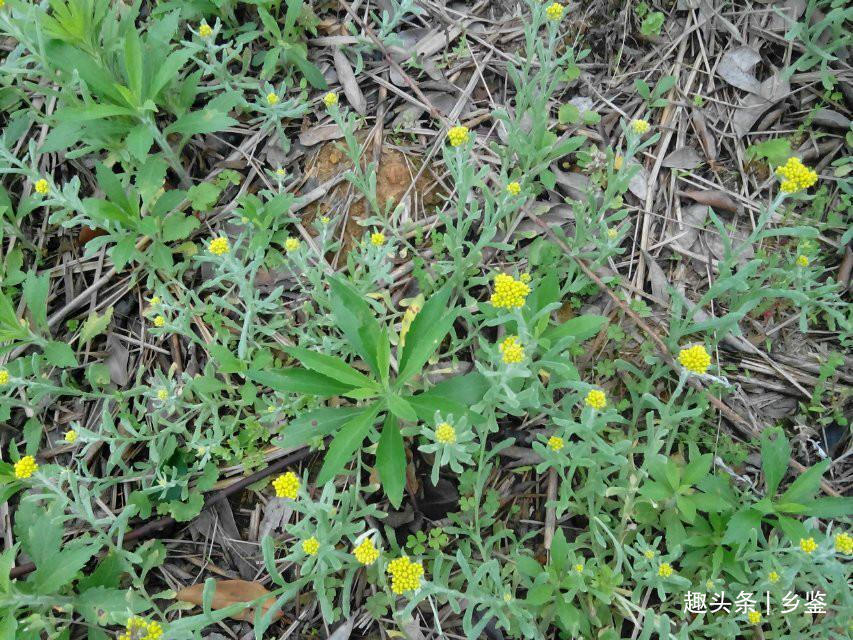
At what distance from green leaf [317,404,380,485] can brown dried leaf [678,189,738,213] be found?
2.19m

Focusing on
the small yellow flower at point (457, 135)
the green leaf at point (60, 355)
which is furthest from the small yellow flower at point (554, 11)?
the green leaf at point (60, 355)

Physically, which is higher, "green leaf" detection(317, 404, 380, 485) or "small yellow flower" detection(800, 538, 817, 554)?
"green leaf" detection(317, 404, 380, 485)

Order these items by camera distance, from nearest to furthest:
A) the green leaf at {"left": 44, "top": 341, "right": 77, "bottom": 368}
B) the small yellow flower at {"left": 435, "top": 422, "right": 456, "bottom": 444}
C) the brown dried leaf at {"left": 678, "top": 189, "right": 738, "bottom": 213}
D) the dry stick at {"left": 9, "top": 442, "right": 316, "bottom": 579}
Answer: the small yellow flower at {"left": 435, "top": 422, "right": 456, "bottom": 444}, the dry stick at {"left": 9, "top": 442, "right": 316, "bottom": 579}, the green leaf at {"left": 44, "top": 341, "right": 77, "bottom": 368}, the brown dried leaf at {"left": 678, "top": 189, "right": 738, "bottom": 213}

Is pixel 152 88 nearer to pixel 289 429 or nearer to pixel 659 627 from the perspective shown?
pixel 289 429

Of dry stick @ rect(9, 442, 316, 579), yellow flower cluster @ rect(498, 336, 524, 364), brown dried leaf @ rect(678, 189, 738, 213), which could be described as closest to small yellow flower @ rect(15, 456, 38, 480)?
dry stick @ rect(9, 442, 316, 579)

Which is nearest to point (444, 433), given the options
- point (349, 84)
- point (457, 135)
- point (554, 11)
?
point (457, 135)

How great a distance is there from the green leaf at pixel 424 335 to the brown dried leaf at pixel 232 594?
1.21 metres

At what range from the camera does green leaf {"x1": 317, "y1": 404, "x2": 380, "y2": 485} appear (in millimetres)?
2422

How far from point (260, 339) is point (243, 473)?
701mm

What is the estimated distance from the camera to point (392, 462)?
2510mm

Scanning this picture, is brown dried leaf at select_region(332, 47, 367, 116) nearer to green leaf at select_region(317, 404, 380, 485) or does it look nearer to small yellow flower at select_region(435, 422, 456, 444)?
green leaf at select_region(317, 404, 380, 485)

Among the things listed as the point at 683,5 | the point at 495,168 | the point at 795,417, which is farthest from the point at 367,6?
the point at 795,417

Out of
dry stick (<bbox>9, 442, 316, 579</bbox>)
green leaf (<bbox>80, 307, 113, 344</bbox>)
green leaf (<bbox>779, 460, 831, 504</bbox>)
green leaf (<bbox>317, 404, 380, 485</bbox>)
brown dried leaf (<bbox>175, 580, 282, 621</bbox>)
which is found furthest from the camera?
green leaf (<bbox>80, 307, 113, 344</bbox>)

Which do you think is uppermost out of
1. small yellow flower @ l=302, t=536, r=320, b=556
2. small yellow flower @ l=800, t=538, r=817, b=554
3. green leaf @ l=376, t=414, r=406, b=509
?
green leaf @ l=376, t=414, r=406, b=509
